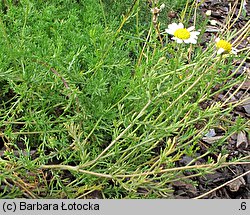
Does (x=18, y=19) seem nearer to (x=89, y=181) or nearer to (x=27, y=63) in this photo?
(x=27, y=63)

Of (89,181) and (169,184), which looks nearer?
(89,181)

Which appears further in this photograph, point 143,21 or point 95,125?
point 143,21

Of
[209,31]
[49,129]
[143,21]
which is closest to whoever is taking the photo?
[49,129]

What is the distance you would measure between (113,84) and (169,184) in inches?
19.7

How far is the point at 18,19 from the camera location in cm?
226

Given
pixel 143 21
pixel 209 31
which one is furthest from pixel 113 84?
pixel 209 31

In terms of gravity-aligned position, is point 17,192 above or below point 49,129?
below

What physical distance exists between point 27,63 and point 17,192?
20.5 inches

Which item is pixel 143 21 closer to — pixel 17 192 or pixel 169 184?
pixel 169 184

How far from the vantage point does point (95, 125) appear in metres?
1.88
